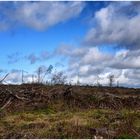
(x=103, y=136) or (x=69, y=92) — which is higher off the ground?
(x=69, y=92)

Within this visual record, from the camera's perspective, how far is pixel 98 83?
72.4ft

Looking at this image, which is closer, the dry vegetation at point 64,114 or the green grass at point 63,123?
the green grass at point 63,123

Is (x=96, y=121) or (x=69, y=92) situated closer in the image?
(x=96, y=121)

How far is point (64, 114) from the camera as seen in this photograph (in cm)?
1357

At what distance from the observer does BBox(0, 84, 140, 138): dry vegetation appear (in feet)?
33.8

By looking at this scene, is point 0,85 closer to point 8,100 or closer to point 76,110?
point 8,100

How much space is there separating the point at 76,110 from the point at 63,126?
3.60 meters

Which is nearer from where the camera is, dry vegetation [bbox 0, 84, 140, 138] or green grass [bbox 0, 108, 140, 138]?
green grass [bbox 0, 108, 140, 138]

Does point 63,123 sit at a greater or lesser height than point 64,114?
lesser

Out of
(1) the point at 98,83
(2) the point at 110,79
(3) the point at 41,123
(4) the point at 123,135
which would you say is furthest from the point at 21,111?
(2) the point at 110,79

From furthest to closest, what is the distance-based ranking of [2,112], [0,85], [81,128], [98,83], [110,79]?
[110,79] < [98,83] < [0,85] < [2,112] < [81,128]

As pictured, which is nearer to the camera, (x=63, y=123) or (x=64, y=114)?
(x=63, y=123)

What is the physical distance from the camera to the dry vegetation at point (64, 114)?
1031 centimetres

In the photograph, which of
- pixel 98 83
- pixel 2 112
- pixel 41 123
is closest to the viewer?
pixel 41 123
